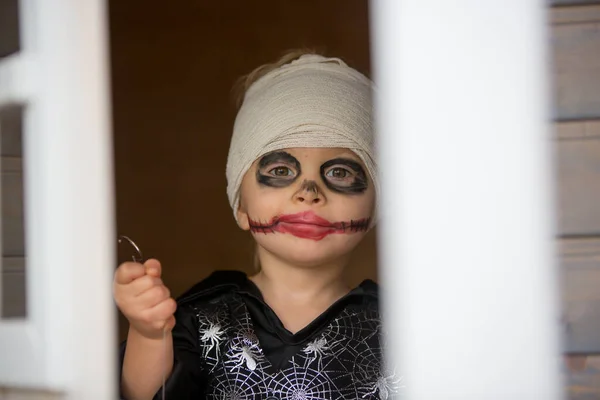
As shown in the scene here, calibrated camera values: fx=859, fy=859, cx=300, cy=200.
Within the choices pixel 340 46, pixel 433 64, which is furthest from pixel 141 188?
pixel 433 64

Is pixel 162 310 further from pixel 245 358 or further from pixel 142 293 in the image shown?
pixel 245 358

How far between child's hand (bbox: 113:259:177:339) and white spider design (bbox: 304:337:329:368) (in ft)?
1.11

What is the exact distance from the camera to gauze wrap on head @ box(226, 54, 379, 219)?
1906 mm

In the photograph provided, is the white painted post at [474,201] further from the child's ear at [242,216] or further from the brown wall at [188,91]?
the brown wall at [188,91]

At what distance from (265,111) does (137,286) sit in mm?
546

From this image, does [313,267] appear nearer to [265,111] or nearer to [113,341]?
[265,111]

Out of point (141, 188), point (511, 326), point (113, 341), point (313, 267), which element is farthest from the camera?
point (141, 188)

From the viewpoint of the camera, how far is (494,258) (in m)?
1.06

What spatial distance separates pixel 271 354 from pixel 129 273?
396 millimetres

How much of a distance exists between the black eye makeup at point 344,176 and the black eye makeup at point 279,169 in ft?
0.22

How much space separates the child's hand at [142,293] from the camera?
5.37 ft

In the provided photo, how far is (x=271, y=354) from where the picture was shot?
1.86 meters

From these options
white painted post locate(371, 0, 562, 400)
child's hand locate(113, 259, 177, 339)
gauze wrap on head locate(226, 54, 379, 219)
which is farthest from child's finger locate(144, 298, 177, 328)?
white painted post locate(371, 0, 562, 400)

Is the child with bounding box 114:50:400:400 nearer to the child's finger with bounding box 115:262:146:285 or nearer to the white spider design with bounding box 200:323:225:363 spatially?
the white spider design with bounding box 200:323:225:363
